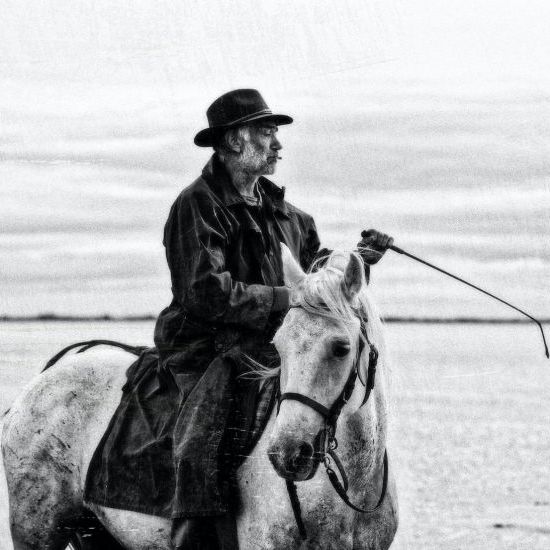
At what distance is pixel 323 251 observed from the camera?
6.04 meters

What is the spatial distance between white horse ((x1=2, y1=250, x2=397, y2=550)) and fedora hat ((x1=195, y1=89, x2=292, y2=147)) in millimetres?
1231

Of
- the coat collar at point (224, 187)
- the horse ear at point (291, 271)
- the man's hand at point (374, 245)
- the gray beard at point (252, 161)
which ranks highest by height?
the gray beard at point (252, 161)

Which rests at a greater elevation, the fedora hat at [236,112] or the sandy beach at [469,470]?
the fedora hat at [236,112]

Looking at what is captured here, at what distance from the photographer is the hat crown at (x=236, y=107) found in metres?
6.55

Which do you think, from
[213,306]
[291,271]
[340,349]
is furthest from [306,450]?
[213,306]

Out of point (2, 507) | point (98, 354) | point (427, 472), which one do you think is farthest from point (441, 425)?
point (98, 354)

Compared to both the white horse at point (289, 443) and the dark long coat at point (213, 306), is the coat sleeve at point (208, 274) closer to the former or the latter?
the dark long coat at point (213, 306)

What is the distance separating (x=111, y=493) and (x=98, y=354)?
117 cm

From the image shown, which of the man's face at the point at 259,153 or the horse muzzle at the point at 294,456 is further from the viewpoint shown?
the man's face at the point at 259,153

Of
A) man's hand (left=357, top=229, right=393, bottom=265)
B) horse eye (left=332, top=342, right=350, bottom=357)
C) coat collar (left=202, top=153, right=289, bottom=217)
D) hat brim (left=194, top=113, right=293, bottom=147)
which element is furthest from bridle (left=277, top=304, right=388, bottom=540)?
hat brim (left=194, top=113, right=293, bottom=147)

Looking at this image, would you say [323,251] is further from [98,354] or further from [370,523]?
[98,354]

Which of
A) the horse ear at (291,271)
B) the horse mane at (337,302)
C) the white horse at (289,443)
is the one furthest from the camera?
the horse ear at (291,271)

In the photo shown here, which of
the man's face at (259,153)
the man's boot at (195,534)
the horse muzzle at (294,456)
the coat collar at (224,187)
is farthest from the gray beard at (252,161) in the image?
the man's boot at (195,534)

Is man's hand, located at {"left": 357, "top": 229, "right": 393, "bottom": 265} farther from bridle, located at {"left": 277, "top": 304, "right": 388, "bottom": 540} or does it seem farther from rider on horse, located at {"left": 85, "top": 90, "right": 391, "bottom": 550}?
bridle, located at {"left": 277, "top": 304, "right": 388, "bottom": 540}
